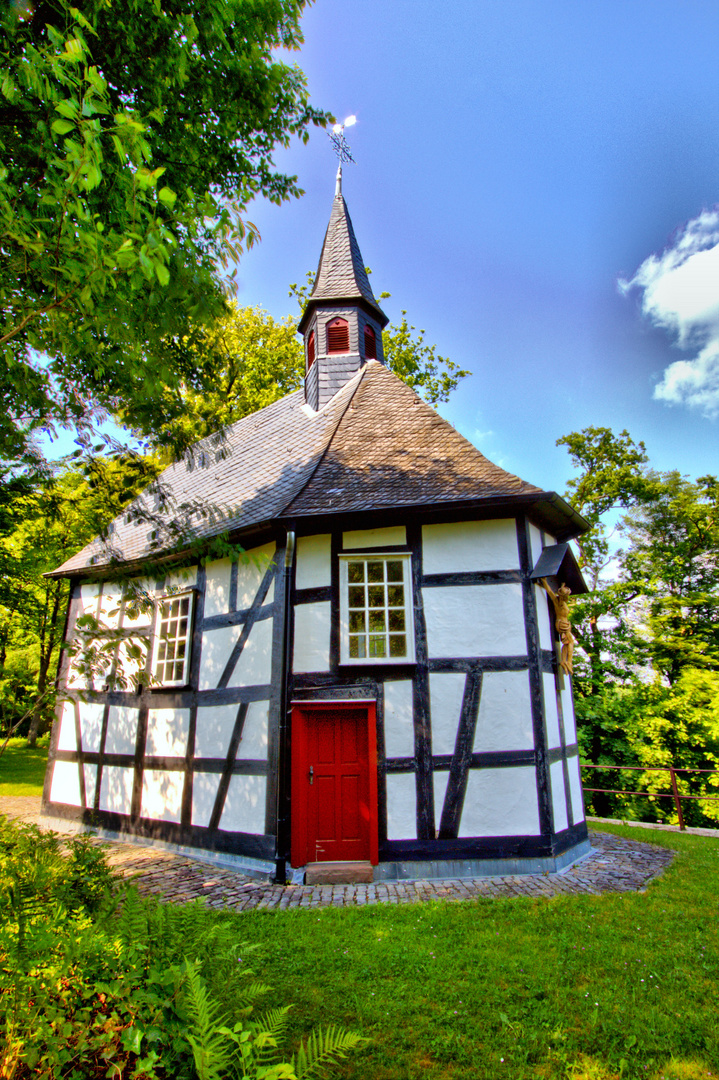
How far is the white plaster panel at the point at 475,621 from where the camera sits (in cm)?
786

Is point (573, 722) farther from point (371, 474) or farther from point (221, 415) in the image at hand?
point (221, 415)

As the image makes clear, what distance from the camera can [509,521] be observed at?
26.9 feet

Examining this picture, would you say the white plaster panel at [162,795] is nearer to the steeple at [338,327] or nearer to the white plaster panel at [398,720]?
the white plaster panel at [398,720]

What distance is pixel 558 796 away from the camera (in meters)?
7.88

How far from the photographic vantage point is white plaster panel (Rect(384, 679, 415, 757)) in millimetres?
7641

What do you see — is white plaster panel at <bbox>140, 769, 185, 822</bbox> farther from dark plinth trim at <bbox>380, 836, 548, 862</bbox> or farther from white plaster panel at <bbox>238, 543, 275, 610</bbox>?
dark plinth trim at <bbox>380, 836, 548, 862</bbox>

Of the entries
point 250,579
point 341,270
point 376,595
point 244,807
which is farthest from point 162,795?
point 341,270

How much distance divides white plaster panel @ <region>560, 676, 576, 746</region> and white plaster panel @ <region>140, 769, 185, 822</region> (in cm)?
591

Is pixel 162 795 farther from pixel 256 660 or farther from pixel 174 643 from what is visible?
pixel 256 660

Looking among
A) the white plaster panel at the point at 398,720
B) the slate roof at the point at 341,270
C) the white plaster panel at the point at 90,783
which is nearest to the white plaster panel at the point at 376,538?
the white plaster panel at the point at 398,720

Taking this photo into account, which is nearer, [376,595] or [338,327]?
[376,595]

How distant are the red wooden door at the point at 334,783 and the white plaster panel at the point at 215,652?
5.67ft

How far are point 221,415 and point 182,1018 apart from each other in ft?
16.9

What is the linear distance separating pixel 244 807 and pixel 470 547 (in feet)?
15.4
